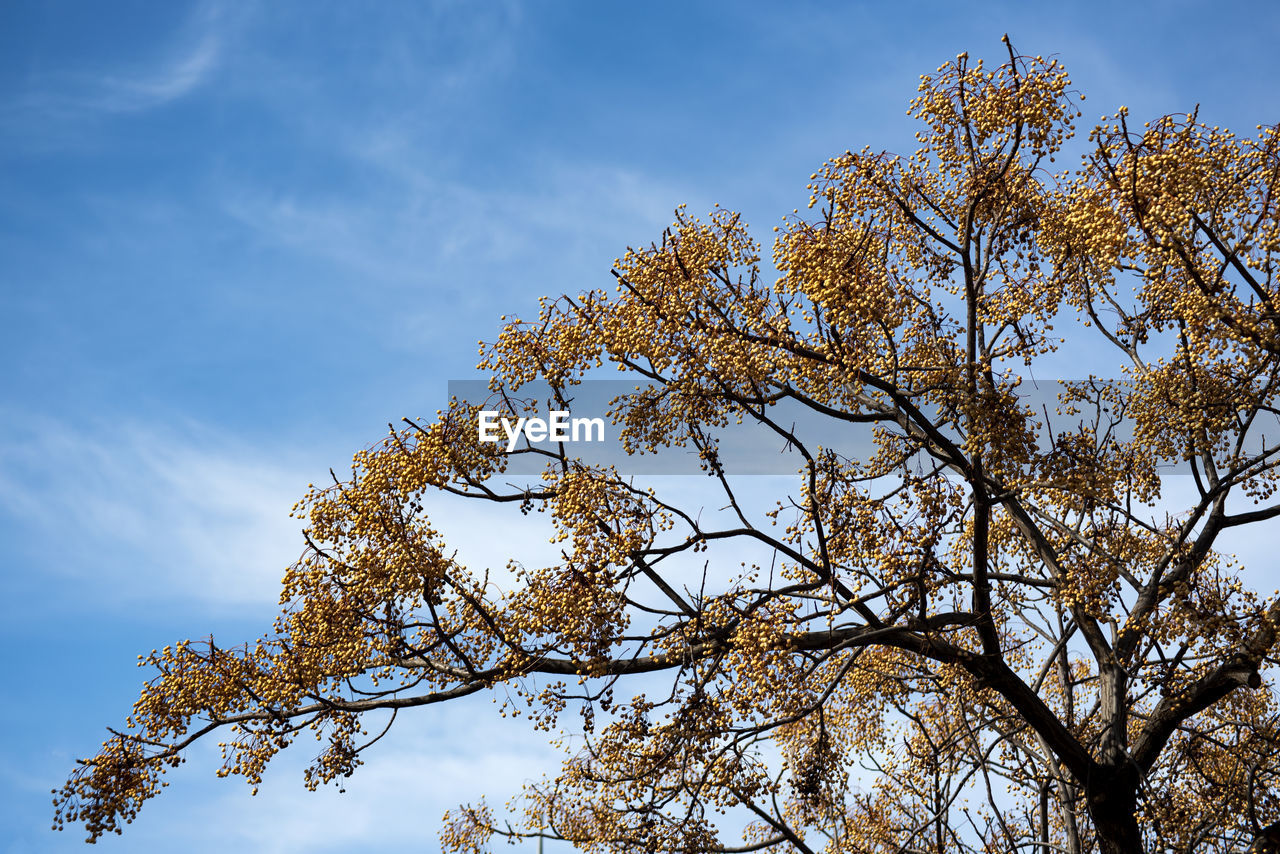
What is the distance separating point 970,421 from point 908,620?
2.41m

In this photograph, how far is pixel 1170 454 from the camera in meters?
11.7

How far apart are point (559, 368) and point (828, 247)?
9.73 ft

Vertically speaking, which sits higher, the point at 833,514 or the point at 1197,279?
the point at 1197,279

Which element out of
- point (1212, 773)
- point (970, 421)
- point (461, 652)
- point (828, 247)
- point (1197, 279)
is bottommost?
point (1212, 773)

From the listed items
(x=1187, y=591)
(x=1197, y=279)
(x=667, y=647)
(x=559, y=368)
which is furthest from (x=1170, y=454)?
(x=559, y=368)

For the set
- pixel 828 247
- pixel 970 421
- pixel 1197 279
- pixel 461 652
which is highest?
pixel 828 247

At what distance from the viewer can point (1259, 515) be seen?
12.4m

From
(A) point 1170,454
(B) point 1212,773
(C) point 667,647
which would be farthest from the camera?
(B) point 1212,773

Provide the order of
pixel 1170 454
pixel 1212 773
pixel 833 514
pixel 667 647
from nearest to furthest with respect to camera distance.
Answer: pixel 833 514, pixel 667 647, pixel 1170 454, pixel 1212 773

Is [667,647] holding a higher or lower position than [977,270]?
lower

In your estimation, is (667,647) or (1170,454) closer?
(667,647)

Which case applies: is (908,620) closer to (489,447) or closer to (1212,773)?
(489,447)

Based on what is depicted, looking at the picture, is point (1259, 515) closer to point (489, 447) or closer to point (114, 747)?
point (489, 447)

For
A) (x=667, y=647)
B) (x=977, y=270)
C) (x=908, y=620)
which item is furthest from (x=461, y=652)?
(x=977, y=270)
